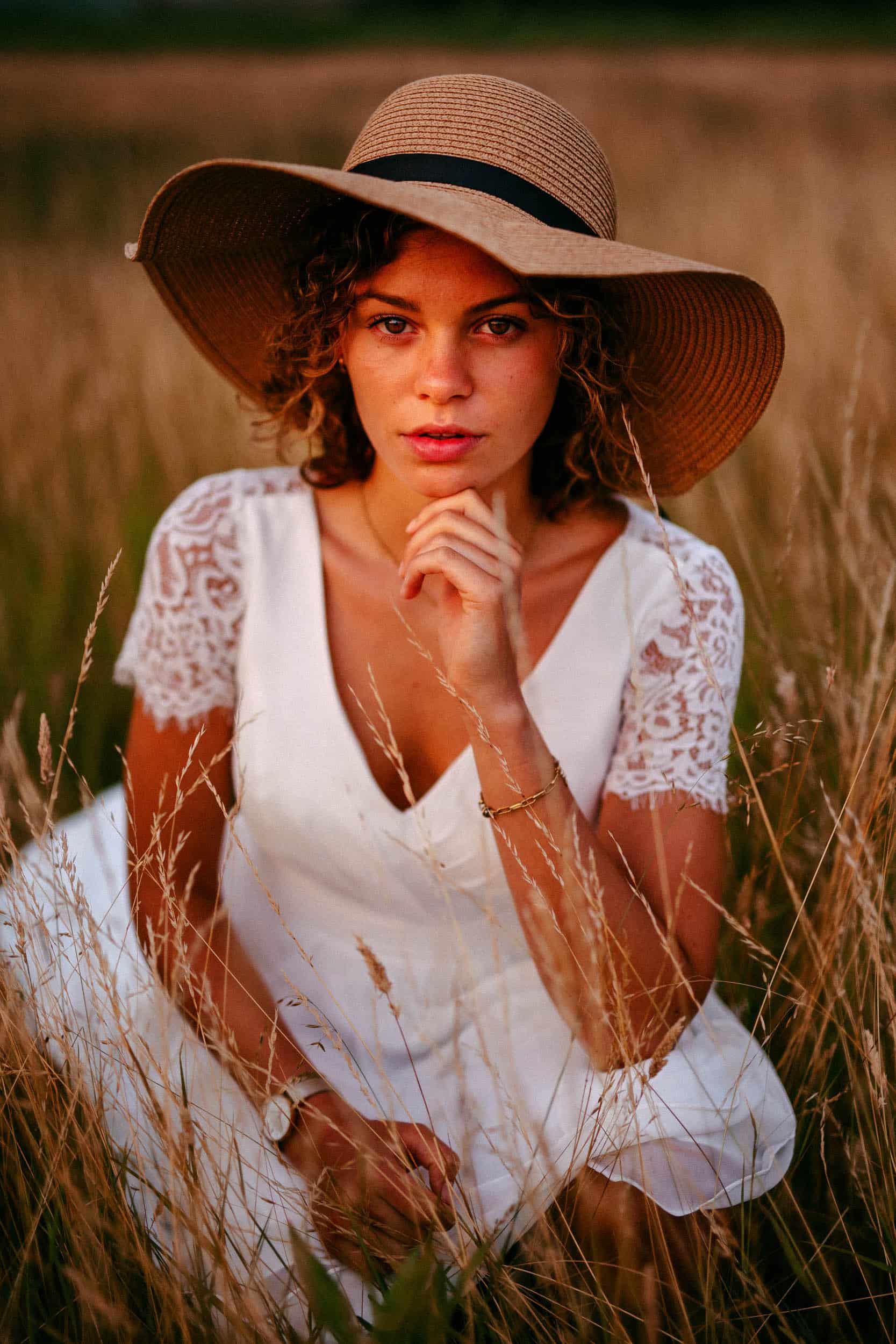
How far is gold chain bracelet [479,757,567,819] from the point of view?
5.35ft

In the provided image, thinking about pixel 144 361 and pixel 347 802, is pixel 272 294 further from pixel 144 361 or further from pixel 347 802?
pixel 144 361

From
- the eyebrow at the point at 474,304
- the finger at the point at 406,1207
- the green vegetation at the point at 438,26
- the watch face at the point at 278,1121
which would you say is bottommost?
the finger at the point at 406,1207

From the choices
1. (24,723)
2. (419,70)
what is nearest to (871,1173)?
(24,723)

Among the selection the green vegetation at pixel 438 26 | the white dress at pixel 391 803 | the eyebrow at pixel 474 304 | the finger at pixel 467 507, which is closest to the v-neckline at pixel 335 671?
the white dress at pixel 391 803

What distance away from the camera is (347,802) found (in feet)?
6.48

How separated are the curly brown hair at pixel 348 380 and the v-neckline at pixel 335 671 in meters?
0.13

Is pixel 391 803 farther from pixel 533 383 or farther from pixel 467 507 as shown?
pixel 533 383

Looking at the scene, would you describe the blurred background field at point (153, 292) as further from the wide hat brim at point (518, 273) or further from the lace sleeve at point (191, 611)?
the lace sleeve at point (191, 611)

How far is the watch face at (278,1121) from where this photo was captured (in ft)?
5.49

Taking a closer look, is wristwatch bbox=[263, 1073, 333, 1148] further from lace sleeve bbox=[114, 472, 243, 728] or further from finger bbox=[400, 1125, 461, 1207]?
lace sleeve bbox=[114, 472, 243, 728]

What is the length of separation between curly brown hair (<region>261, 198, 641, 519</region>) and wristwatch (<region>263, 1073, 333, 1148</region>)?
1.20 metres

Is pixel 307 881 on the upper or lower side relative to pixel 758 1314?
upper

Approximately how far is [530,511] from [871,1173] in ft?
4.56

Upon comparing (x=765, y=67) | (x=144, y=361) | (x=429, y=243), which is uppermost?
(x=765, y=67)
